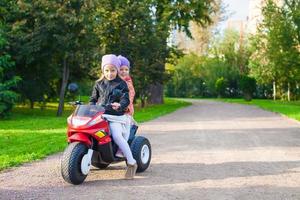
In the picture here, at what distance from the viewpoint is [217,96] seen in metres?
Answer: 59.1

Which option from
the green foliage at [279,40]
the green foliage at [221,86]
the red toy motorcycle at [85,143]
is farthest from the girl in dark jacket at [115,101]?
the green foliage at [221,86]

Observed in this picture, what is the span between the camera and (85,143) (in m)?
7.00

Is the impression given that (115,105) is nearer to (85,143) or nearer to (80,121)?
(80,121)

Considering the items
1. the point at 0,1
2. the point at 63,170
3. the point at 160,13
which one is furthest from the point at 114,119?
the point at 160,13

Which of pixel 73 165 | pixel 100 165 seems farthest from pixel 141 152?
pixel 73 165

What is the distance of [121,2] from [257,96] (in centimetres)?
3261

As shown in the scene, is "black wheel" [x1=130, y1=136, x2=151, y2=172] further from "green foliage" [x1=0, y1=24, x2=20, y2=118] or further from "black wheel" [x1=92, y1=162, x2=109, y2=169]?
"green foliage" [x1=0, y1=24, x2=20, y2=118]

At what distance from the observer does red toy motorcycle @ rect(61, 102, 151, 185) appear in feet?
22.3

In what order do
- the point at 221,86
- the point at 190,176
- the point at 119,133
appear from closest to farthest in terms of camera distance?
1. the point at 119,133
2. the point at 190,176
3. the point at 221,86

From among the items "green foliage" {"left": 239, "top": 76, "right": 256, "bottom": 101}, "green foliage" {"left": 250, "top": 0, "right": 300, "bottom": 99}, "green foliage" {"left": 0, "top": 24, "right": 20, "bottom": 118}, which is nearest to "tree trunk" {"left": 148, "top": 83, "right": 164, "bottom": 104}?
"green foliage" {"left": 250, "top": 0, "right": 300, "bottom": 99}

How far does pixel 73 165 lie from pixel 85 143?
39cm

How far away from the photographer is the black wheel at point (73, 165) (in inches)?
266

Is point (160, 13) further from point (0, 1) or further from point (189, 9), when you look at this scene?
point (0, 1)

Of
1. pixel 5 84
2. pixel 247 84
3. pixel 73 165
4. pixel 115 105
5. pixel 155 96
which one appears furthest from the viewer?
pixel 247 84
